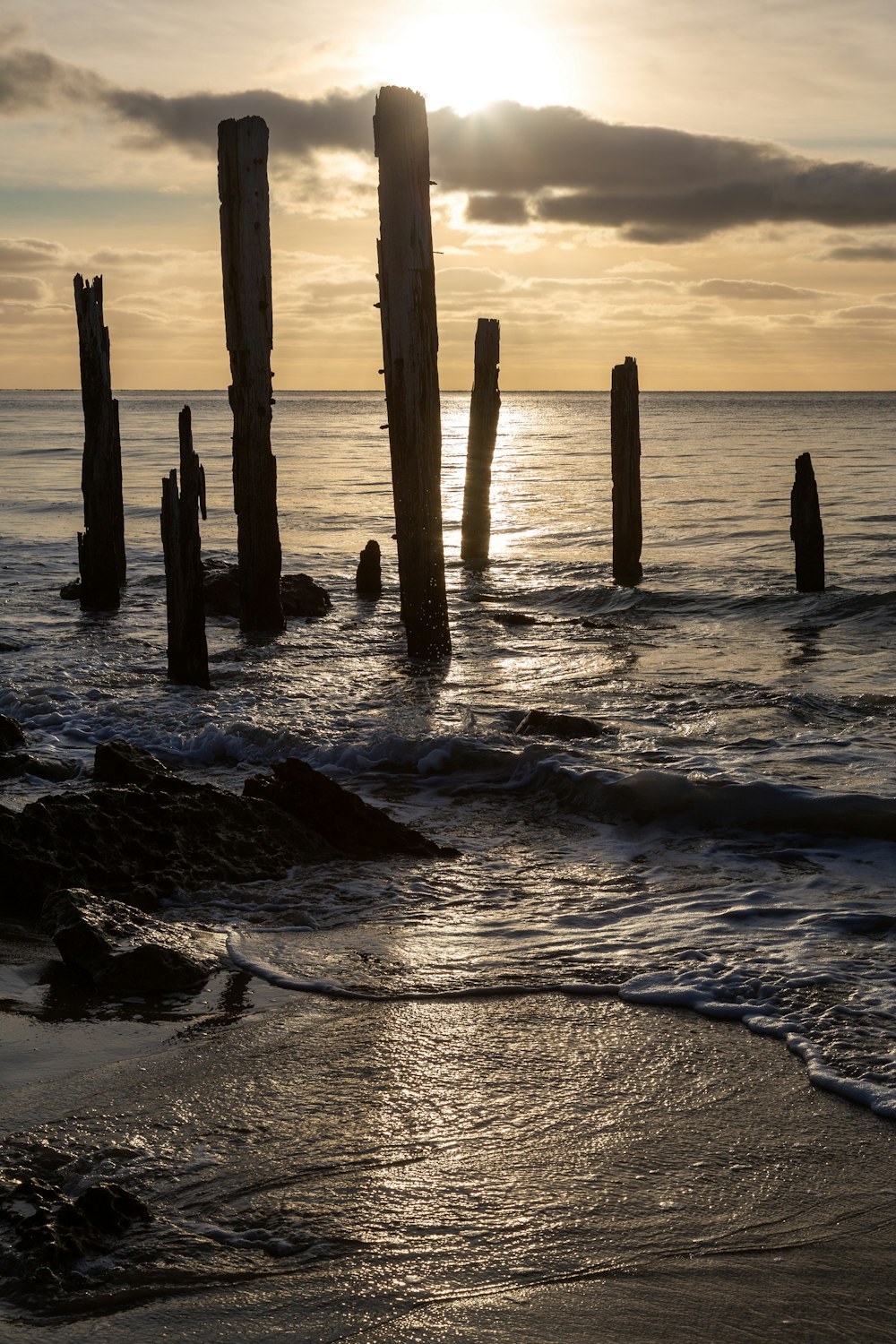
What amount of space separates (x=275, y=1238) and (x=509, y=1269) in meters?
0.53

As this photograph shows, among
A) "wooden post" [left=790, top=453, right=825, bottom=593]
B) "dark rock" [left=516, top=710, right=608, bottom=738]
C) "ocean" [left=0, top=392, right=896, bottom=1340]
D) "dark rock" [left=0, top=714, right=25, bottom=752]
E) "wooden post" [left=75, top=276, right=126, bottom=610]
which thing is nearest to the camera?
"ocean" [left=0, top=392, right=896, bottom=1340]

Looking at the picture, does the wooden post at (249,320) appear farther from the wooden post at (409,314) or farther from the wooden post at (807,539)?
the wooden post at (807,539)

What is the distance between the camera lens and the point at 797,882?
5531mm

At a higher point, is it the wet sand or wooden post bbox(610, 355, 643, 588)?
wooden post bbox(610, 355, 643, 588)

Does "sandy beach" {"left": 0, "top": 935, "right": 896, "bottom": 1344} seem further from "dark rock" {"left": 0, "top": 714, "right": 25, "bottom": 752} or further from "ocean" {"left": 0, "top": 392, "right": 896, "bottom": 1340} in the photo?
"dark rock" {"left": 0, "top": 714, "right": 25, "bottom": 752}

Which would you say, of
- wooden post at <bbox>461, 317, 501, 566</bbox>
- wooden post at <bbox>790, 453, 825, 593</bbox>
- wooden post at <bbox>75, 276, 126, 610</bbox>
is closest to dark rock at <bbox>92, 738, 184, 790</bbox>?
wooden post at <bbox>75, 276, 126, 610</bbox>

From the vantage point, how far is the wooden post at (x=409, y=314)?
899 centimetres

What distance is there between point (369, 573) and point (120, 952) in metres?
11.4

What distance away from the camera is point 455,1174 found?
2.97m

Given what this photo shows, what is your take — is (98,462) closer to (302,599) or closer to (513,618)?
(302,599)

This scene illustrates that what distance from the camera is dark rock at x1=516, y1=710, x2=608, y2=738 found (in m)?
8.20

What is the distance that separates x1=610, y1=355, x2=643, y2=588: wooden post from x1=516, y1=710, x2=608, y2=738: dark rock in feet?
21.0

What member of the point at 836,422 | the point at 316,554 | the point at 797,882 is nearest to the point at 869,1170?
the point at 797,882

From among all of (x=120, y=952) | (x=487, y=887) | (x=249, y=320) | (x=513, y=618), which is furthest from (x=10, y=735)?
(x=513, y=618)
